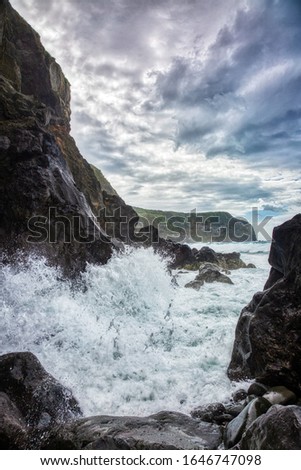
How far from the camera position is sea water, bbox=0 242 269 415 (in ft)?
19.3

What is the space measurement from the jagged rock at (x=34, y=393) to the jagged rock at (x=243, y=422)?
2.61 metres

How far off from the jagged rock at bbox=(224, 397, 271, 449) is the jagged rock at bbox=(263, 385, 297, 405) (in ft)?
0.75

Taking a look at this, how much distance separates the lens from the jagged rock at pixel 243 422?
3.90 metres

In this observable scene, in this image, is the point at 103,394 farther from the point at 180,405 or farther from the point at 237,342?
the point at 237,342

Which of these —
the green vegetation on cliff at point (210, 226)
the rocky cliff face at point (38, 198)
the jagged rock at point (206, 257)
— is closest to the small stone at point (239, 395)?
the rocky cliff face at point (38, 198)

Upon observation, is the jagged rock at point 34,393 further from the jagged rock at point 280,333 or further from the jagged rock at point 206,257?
the jagged rock at point 206,257

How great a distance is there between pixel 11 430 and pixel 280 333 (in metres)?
4.58

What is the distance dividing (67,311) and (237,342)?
501cm

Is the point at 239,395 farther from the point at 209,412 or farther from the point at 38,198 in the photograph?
the point at 38,198

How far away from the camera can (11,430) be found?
3.96m

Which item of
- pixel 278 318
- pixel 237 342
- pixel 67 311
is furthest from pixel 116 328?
pixel 278 318

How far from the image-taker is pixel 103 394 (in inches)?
A: 228

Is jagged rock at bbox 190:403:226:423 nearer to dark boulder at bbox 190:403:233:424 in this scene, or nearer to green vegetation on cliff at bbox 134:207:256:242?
dark boulder at bbox 190:403:233:424

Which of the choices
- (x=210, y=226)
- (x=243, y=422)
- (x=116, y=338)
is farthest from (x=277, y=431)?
(x=210, y=226)
